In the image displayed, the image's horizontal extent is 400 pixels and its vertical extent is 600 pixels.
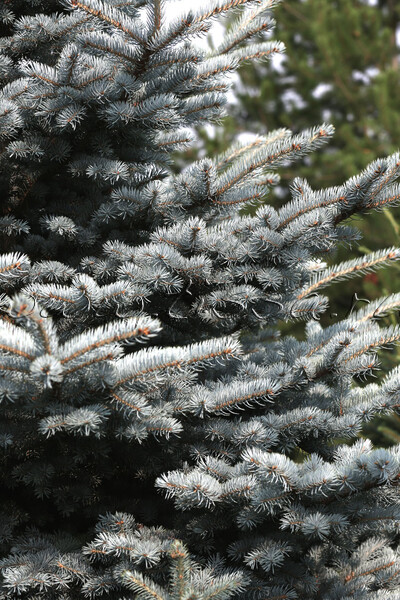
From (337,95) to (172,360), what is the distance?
342 inches

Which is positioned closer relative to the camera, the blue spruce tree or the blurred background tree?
the blue spruce tree

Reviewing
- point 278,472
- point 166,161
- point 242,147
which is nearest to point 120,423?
point 278,472

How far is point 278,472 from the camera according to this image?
1.60 meters

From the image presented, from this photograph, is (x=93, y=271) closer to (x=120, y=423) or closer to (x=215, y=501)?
(x=120, y=423)

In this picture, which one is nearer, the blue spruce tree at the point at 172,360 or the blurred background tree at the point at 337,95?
the blue spruce tree at the point at 172,360

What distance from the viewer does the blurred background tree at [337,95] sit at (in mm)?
7957

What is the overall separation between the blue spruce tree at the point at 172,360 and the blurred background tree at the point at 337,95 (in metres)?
5.22

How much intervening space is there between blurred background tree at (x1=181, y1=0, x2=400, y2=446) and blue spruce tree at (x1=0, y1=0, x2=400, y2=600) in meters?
5.22

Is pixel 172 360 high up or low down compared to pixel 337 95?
down

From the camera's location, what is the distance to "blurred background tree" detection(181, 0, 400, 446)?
796 centimetres

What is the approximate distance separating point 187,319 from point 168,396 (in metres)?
0.34

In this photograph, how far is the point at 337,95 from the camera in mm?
9289

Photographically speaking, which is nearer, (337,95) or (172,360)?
(172,360)

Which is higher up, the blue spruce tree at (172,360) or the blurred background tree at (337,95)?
the blurred background tree at (337,95)
